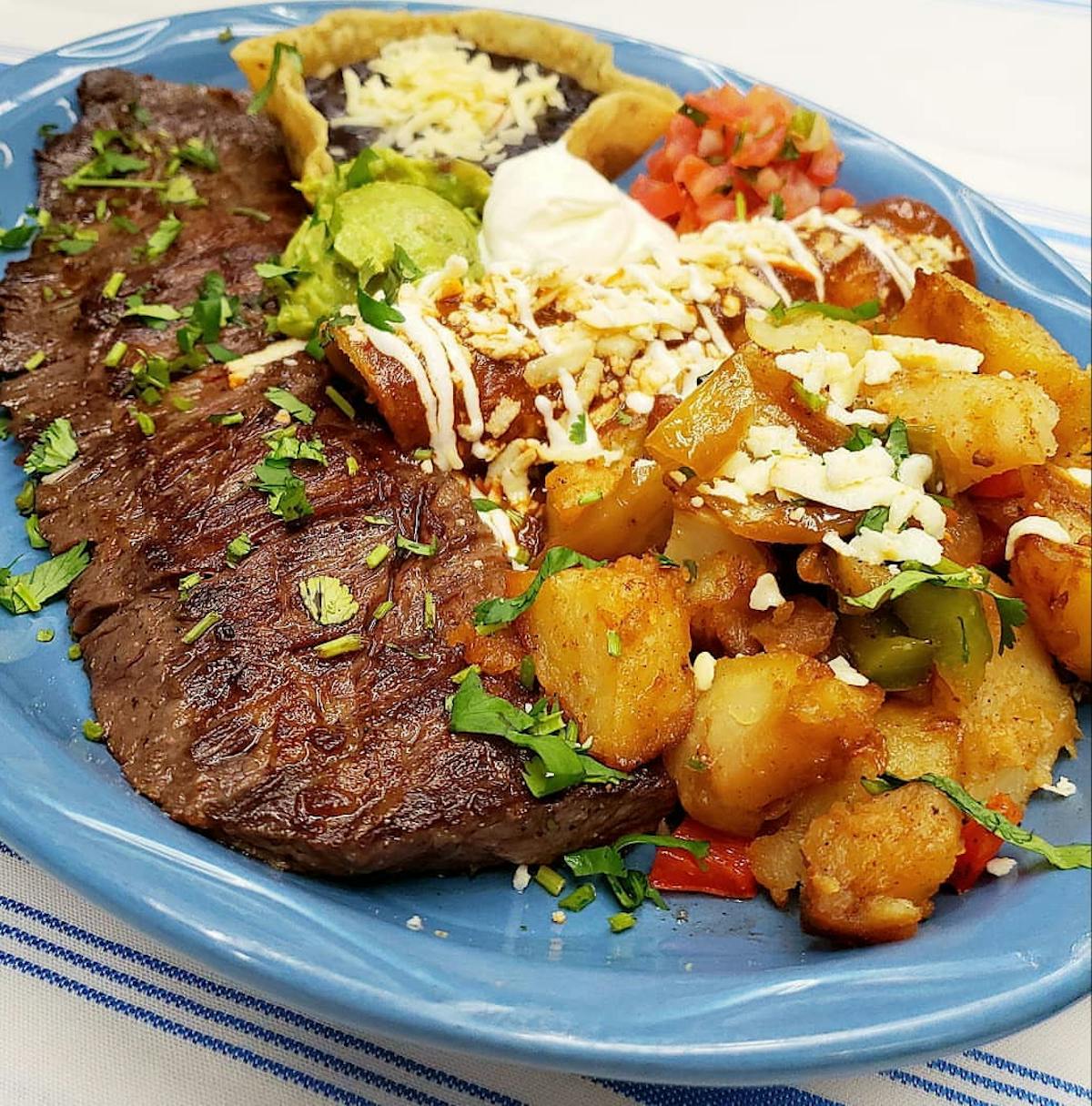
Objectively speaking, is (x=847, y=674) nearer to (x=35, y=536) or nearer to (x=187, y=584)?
(x=187, y=584)

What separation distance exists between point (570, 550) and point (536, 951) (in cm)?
84

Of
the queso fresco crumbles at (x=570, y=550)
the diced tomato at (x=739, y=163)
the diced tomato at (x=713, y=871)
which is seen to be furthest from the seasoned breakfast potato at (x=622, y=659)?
the diced tomato at (x=739, y=163)

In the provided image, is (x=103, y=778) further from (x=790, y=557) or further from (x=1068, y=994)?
(x=1068, y=994)

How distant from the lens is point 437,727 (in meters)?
2.12

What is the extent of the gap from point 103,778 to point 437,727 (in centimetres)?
65

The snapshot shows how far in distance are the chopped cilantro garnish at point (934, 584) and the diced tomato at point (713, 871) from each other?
1.93 ft

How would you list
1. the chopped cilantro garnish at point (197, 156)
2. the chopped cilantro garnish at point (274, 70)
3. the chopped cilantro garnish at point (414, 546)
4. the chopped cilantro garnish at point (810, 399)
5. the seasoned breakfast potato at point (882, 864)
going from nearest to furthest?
the seasoned breakfast potato at point (882, 864)
the chopped cilantro garnish at point (810, 399)
the chopped cilantro garnish at point (414, 546)
the chopped cilantro garnish at point (197, 156)
the chopped cilantro garnish at point (274, 70)

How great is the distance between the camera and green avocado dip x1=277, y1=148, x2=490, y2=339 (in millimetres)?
2896

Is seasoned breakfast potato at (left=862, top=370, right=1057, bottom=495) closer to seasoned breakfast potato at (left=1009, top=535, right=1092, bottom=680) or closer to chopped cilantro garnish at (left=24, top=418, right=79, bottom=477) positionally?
seasoned breakfast potato at (left=1009, top=535, right=1092, bottom=680)

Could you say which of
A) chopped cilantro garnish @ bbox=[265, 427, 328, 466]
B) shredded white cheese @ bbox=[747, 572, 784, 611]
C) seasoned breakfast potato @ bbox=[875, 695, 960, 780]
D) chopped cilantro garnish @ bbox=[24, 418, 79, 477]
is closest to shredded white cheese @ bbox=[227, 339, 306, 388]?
chopped cilantro garnish @ bbox=[265, 427, 328, 466]

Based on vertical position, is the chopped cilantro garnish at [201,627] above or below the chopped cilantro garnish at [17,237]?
below

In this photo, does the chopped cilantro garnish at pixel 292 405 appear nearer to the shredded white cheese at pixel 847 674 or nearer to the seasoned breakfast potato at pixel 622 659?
the seasoned breakfast potato at pixel 622 659

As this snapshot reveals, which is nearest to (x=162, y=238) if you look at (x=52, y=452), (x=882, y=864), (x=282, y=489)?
(x=52, y=452)

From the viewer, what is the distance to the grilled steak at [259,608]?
2.01m
